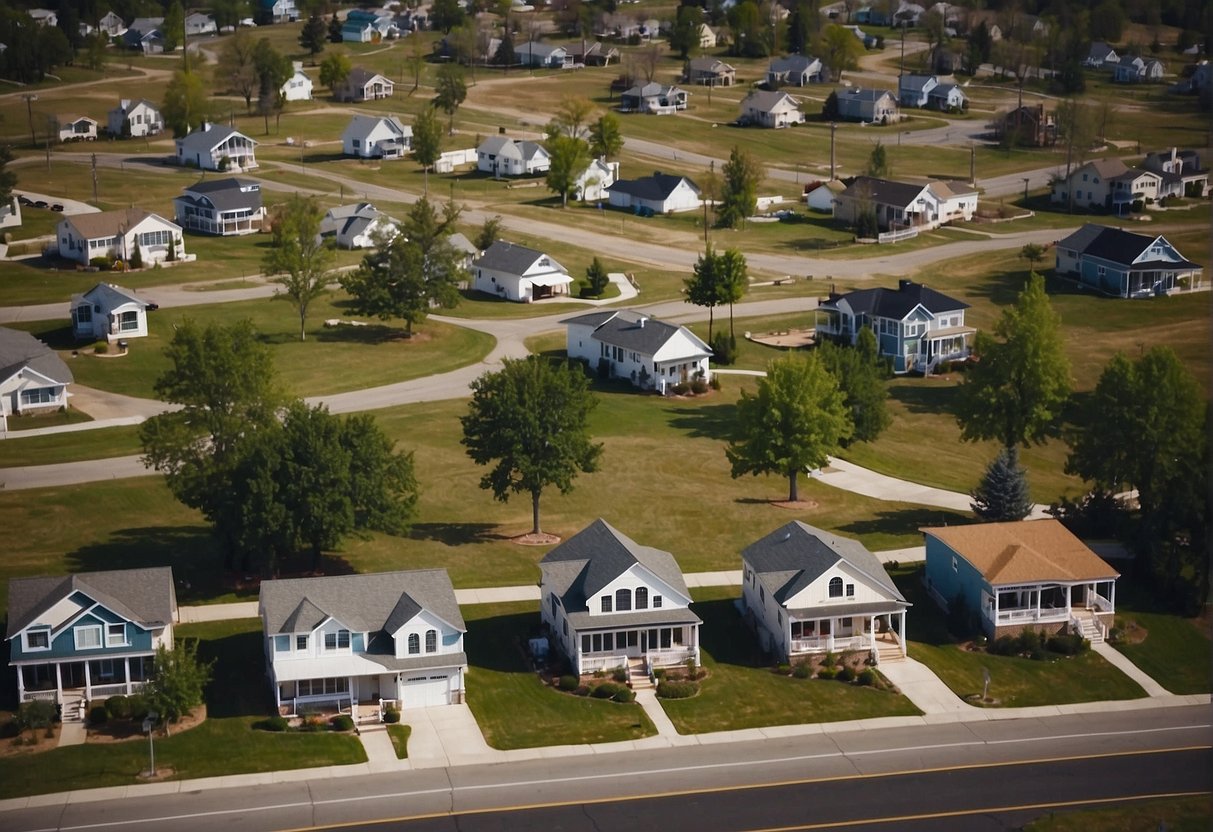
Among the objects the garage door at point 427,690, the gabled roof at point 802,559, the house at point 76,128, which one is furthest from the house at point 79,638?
the house at point 76,128

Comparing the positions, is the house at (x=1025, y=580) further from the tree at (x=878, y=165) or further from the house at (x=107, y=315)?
the tree at (x=878, y=165)

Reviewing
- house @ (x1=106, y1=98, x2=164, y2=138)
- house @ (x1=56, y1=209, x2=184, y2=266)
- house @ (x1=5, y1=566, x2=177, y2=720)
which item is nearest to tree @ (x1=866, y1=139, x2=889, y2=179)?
house @ (x1=56, y1=209, x2=184, y2=266)

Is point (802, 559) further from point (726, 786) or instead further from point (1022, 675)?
point (726, 786)

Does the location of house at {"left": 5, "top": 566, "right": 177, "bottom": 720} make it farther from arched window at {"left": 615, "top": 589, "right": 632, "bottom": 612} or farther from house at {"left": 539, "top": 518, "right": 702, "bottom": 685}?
arched window at {"left": 615, "top": 589, "right": 632, "bottom": 612}

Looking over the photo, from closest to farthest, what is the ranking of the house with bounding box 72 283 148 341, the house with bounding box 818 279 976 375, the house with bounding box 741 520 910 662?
the house with bounding box 741 520 910 662, the house with bounding box 72 283 148 341, the house with bounding box 818 279 976 375

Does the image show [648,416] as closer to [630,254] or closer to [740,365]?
[740,365]

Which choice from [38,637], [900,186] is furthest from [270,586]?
[900,186]
